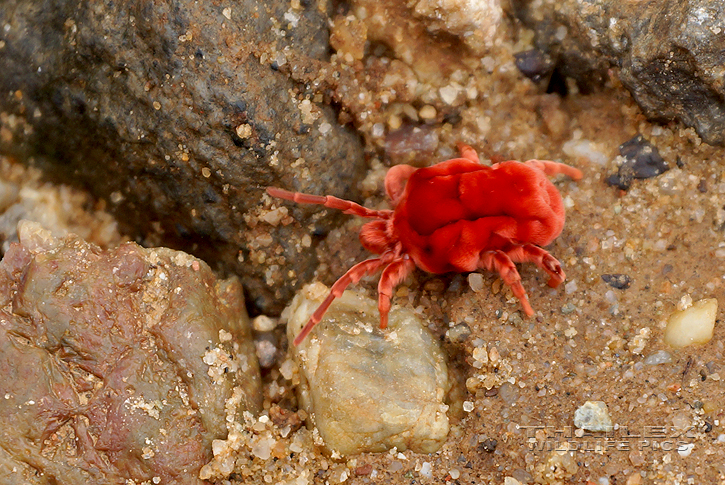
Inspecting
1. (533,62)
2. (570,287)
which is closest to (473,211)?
(570,287)

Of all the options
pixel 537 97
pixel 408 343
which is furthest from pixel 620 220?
pixel 408 343

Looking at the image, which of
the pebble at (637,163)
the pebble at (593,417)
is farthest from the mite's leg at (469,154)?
the pebble at (593,417)

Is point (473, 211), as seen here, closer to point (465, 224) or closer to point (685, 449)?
point (465, 224)

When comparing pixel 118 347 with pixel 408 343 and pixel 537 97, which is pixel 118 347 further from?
pixel 537 97

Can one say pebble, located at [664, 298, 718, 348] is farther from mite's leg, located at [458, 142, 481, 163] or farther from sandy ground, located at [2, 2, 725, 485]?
mite's leg, located at [458, 142, 481, 163]

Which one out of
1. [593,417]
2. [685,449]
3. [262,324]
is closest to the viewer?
[685,449]

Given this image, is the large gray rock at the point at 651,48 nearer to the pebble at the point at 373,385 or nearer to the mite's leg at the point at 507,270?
the mite's leg at the point at 507,270

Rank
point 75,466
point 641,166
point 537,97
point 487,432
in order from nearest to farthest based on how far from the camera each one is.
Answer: point 75,466, point 487,432, point 641,166, point 537,97
